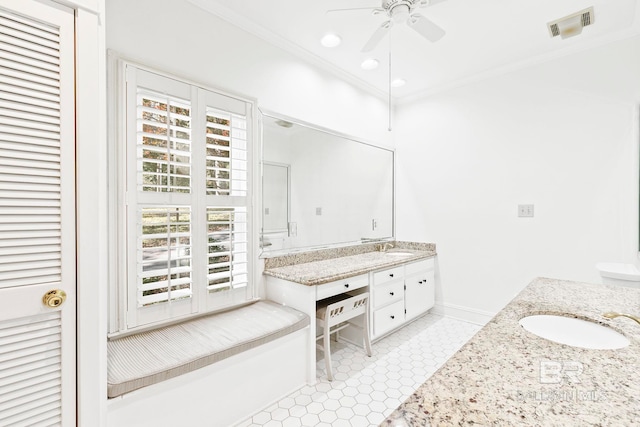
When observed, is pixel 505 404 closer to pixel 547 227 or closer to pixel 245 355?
pixel 245 355

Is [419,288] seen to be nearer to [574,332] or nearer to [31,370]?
[574,332]

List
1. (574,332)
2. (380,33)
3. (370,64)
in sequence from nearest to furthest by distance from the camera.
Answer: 1. (574,332)
2. (380,33)
3. (370,64)

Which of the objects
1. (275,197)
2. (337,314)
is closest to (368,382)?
(337,314)

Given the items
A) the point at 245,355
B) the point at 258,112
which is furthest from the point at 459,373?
the point at 258,112

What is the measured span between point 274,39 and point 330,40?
45cm

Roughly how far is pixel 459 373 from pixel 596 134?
282 cm

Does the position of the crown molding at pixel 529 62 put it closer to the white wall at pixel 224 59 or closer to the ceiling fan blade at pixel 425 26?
the white wall at pixel 224 59

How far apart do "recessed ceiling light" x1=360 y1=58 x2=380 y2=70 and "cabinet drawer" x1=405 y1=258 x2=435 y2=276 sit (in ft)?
6.23

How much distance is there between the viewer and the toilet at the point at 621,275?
2010 mm

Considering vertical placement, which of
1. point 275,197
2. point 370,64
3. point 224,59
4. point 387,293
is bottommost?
point 387,293

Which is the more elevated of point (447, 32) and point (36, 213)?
point (447, 32)

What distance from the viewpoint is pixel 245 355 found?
1692 millimetres

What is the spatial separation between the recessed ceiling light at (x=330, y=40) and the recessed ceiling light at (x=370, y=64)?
0.38 metres

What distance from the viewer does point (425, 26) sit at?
6.20 ft
